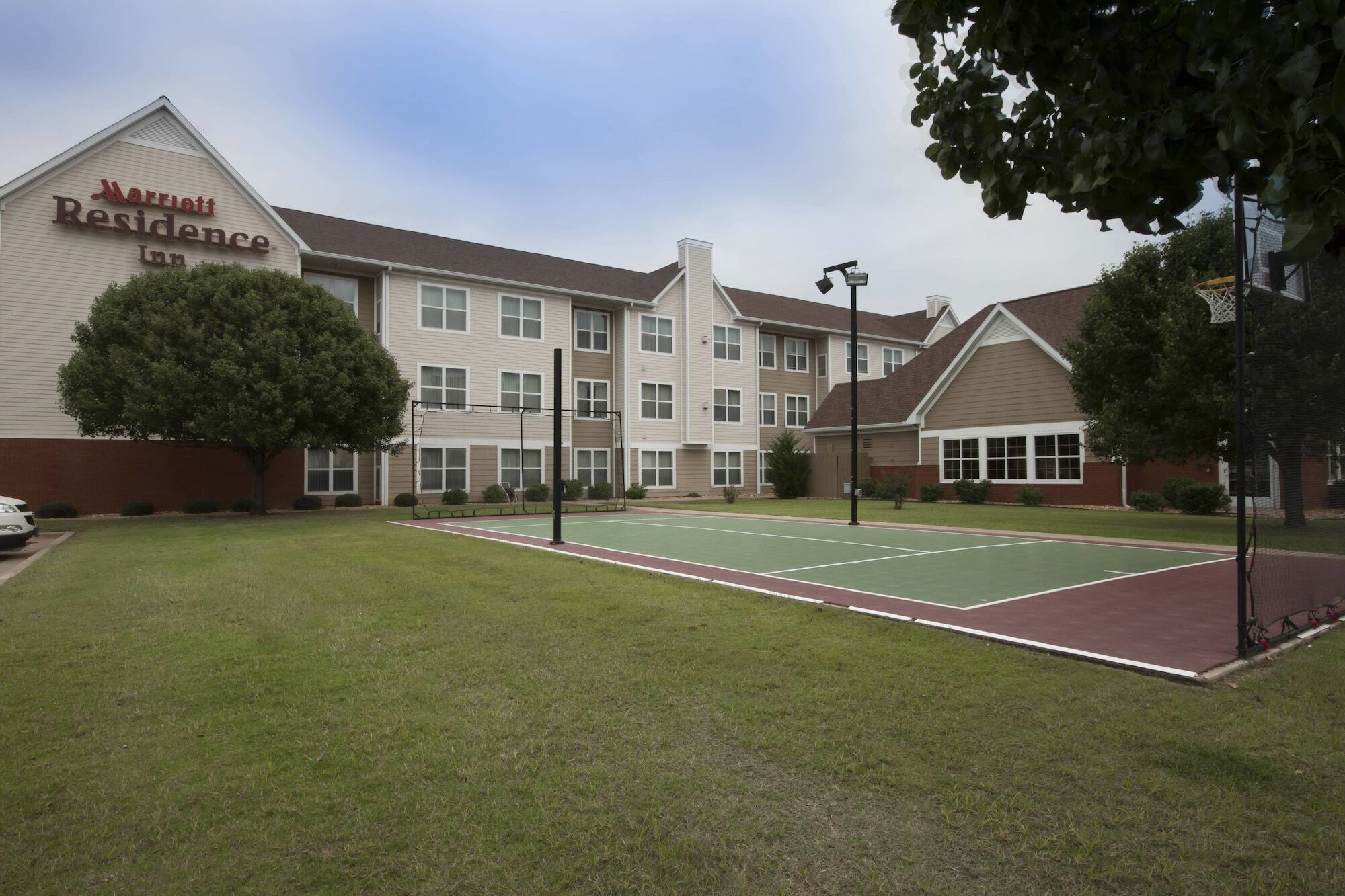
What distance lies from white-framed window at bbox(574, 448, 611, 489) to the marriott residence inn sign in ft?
49.6

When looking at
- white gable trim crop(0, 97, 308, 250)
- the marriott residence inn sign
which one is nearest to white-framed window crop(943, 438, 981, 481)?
white gable trim crop(0, 97, 308, 250)

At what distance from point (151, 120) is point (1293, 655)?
32975mm

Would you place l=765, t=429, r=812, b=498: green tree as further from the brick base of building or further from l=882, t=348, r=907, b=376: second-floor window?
the brick base of building

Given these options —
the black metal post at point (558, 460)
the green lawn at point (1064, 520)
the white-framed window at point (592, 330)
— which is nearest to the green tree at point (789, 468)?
the green lawn at point (1064, 520)

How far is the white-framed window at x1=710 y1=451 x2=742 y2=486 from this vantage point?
3994 centimetres

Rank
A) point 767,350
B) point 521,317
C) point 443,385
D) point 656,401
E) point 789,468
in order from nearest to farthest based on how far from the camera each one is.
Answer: point 443,385, point 521,317, point 789,468, point 656,401, point 767,350

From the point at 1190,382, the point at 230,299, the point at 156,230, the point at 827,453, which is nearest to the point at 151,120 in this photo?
the point at 156,230

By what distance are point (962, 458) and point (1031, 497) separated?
3.92 m

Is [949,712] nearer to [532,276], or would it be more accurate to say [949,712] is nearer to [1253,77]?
[1253,77]

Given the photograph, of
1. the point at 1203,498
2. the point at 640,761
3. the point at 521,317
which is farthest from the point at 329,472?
the point at 1203,498

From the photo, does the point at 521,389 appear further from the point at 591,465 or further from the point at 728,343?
the point at 728,343

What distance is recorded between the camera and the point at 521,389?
33.9m

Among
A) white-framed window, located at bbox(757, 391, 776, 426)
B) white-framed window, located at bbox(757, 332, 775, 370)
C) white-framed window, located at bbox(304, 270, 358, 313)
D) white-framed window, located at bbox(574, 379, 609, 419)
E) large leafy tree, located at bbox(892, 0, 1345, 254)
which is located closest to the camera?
large leafy tree, located at bbox(892, 0, 1345, 254)

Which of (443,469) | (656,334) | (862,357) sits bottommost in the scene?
(443,469)
